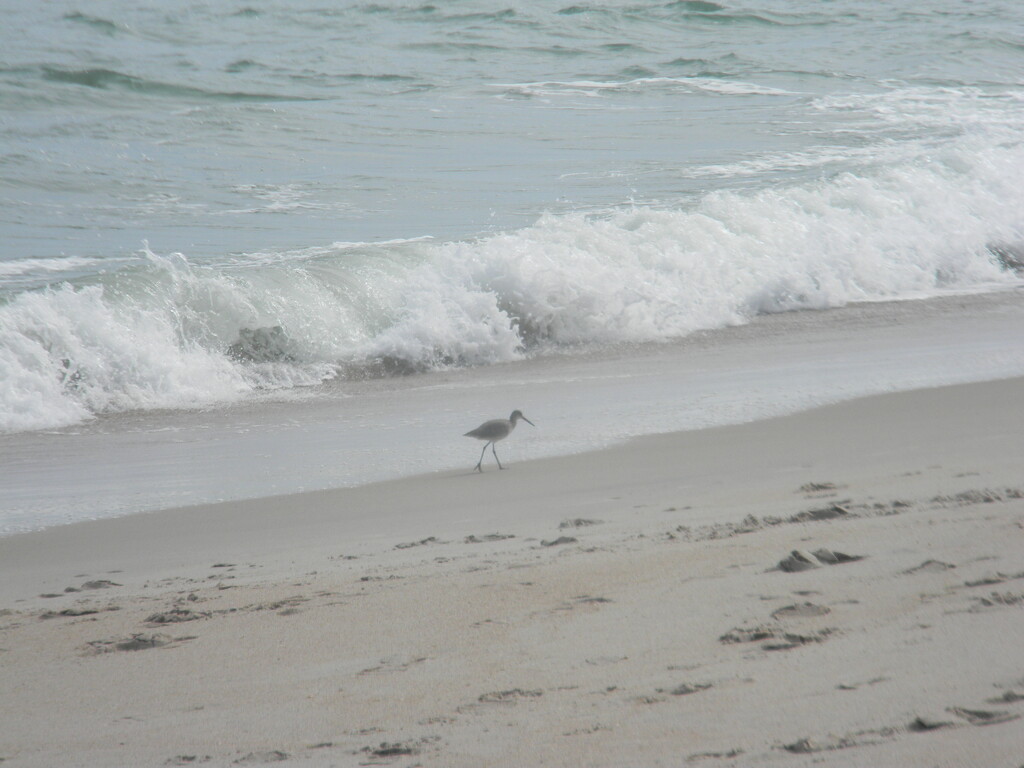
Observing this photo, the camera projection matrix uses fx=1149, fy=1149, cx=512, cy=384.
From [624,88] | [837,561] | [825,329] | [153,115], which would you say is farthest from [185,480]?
[624,88]

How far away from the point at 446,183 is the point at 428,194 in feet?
2.08

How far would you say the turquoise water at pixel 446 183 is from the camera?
970 centimetres

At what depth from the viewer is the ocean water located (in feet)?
30.3

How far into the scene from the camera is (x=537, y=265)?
10844 millimetres

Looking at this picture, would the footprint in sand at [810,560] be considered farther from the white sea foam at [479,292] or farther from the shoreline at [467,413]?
the white sea foam at [479,292]

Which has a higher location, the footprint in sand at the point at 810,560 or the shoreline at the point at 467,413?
the footprint in sand at the point at 810,560

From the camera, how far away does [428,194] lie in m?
14.5

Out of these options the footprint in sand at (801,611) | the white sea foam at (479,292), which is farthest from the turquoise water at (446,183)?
the footprint in sand at (801,611)

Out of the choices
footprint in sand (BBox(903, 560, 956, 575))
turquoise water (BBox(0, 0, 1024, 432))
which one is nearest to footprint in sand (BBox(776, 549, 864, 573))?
footprint in sand (BBox(903, 560, 956, 575))

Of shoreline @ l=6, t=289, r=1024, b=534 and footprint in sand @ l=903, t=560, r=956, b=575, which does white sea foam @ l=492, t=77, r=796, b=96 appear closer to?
shoreline @ l=6, t=289, r=1024, b=534

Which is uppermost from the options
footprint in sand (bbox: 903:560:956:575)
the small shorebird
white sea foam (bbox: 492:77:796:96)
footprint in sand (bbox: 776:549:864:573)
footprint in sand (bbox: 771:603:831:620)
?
white sea foam (bbox: 492:77:796:96)

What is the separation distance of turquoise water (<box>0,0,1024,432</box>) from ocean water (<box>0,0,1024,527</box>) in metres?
0.04

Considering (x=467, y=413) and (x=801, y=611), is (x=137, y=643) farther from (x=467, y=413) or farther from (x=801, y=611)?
(x=467, y=413)

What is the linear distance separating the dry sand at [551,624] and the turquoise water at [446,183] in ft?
12.9
